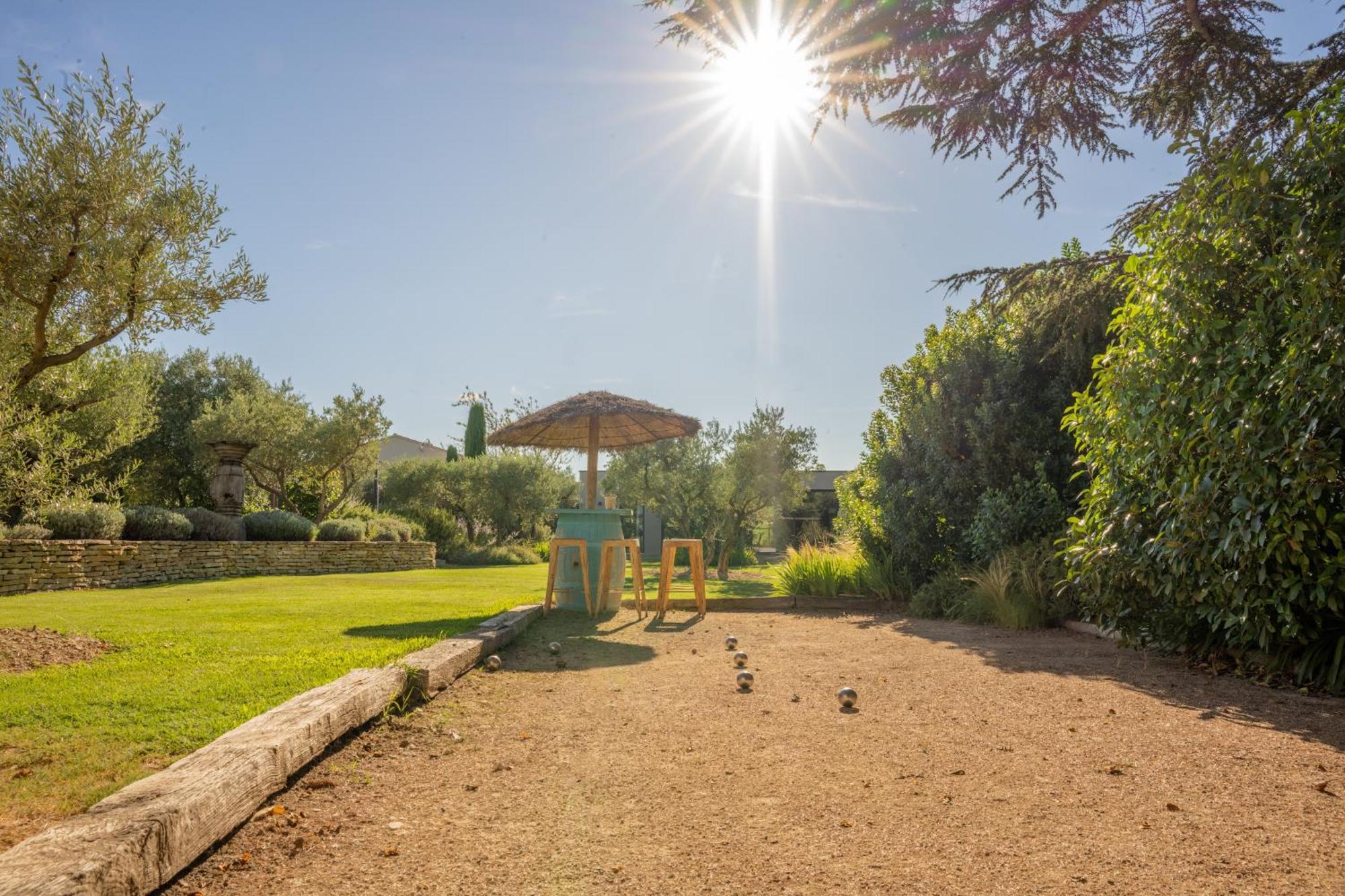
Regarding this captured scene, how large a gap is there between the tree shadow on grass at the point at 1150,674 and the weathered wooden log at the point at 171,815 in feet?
13.2

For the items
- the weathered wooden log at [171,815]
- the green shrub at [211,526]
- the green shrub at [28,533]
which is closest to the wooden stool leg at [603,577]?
the weathered wooden log at [171,815]

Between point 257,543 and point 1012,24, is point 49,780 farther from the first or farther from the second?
point 257,543

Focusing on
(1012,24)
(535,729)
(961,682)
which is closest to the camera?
(535,729)

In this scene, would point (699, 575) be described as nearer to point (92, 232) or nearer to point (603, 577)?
point (603, 577)

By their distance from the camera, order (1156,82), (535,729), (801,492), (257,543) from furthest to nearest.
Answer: (801,492), (257,543), (1156,82), (535,729)

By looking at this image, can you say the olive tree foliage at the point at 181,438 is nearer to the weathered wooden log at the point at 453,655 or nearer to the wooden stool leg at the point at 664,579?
the wooden stool leg at the point at 664,579

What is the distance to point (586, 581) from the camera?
7.87 meters

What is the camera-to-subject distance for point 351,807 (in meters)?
2.66

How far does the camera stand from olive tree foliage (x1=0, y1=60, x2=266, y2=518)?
19.0ft

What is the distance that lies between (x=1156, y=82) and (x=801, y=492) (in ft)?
59.6

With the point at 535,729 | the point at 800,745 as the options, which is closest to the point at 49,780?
the point at 535,729

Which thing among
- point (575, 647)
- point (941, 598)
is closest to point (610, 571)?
point (575, 647)

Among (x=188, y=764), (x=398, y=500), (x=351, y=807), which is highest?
(x=398, y=500)

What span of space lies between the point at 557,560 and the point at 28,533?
7812 millimetres
